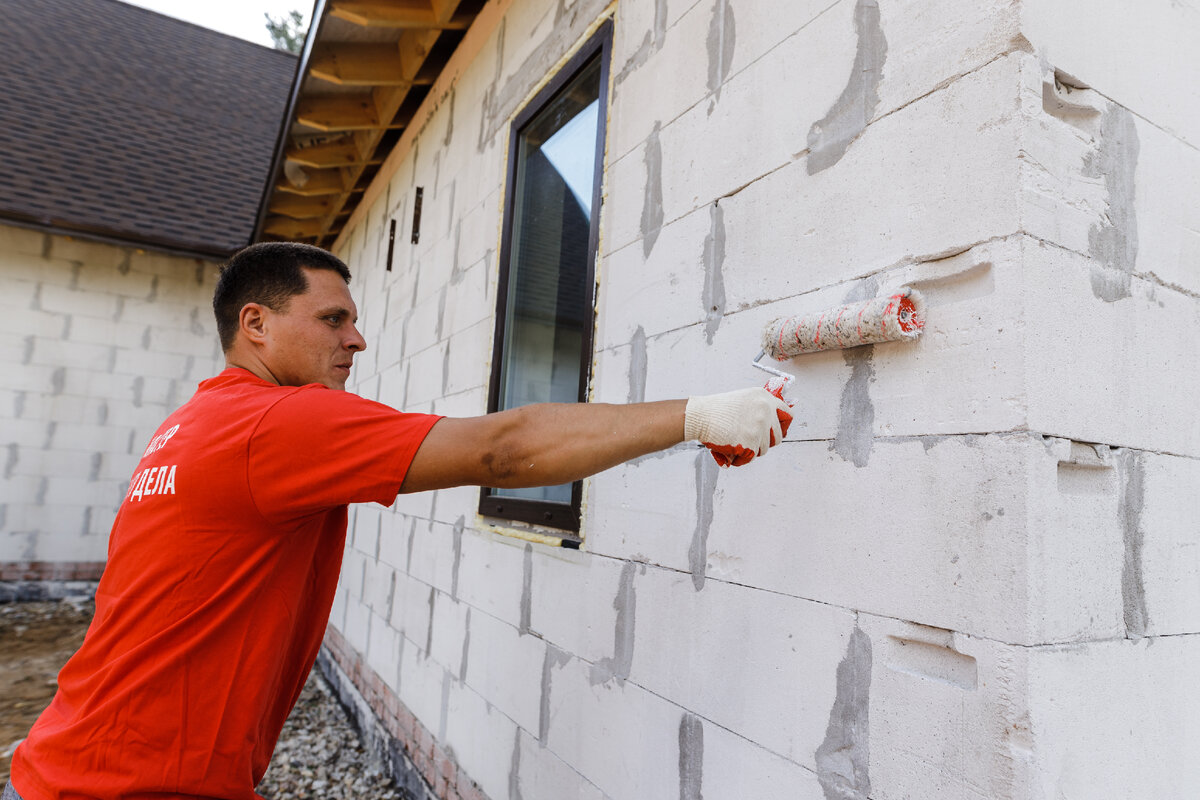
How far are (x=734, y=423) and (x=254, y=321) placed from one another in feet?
4.45

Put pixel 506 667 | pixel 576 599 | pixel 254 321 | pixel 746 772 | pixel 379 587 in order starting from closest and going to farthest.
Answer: pixel 746 772
pixel 254 321
pixel 576 599
pixel 506 667
pixel 379 587

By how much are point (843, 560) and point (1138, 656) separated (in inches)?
21.6

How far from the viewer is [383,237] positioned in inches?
232

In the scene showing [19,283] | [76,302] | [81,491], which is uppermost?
[19,283]

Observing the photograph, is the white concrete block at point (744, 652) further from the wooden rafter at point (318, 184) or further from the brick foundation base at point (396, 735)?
the wooden rafter at point (318, 184)

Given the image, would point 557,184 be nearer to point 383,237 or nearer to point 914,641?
point 914,641

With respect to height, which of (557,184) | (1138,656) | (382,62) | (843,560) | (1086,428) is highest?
(382,62)

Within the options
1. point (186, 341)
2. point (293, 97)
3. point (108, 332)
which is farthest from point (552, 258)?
point (108, 332)

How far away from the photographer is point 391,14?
412cm

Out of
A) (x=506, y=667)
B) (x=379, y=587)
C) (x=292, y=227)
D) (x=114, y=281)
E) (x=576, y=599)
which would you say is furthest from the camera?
(x=114, y=281)

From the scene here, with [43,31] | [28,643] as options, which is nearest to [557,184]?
[28,643]

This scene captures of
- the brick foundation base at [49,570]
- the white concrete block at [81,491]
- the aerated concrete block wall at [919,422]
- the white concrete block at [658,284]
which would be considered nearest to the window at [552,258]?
the white concrete block at [658,284]

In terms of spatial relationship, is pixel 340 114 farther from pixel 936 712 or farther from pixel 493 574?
pixel 936 712

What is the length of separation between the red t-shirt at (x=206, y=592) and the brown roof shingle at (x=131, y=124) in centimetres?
801
